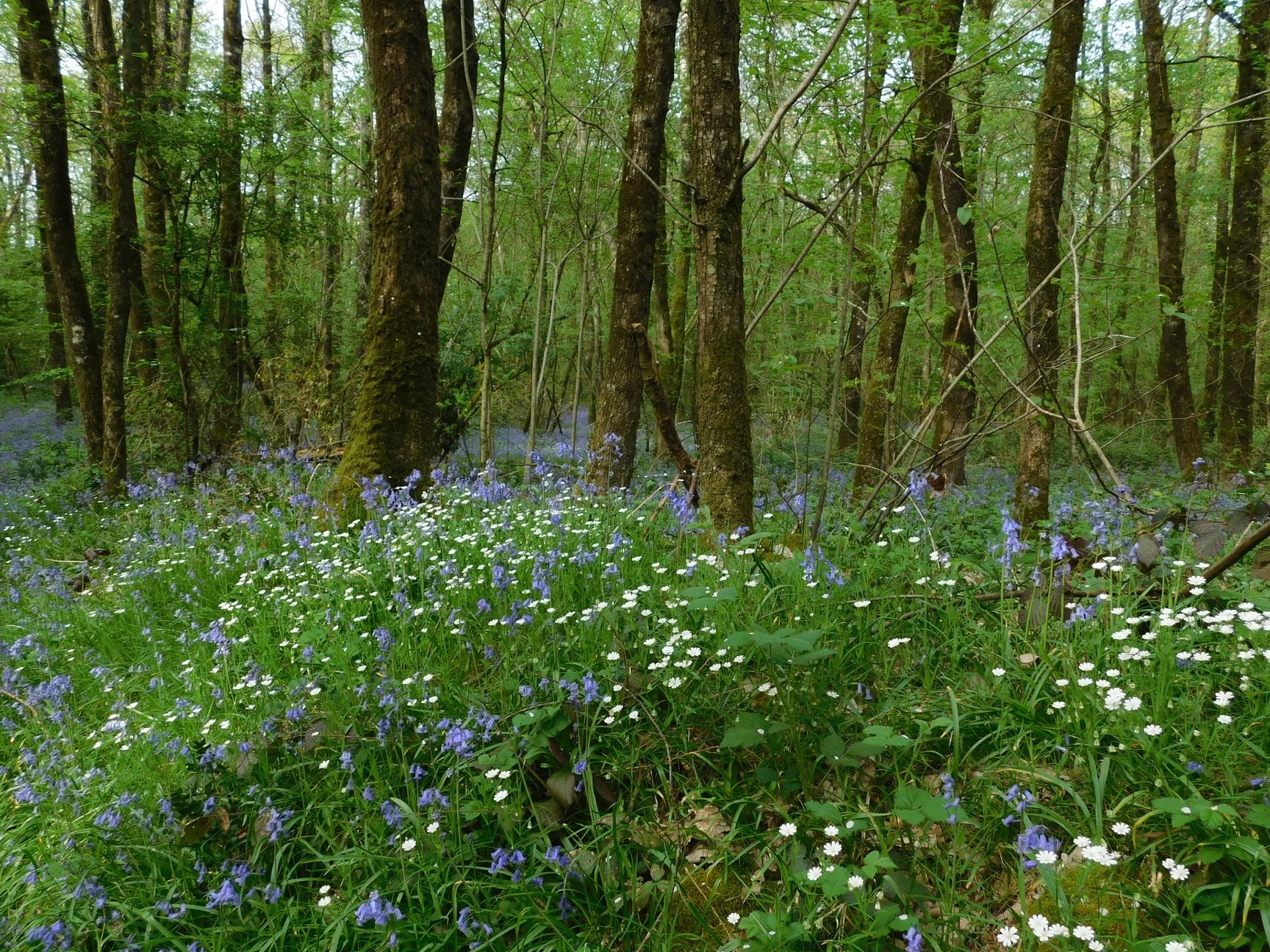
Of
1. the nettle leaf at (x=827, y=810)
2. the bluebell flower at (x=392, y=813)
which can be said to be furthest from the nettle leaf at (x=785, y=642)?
the bluebell flower at (x=392, y=813)

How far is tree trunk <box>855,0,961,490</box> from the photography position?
7770 mm

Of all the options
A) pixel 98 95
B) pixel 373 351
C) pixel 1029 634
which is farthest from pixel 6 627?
pixel 98 95

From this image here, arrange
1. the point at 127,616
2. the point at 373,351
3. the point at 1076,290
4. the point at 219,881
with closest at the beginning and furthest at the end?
1. the point at 219,881
2. the point at 1076,290
3. the point at 127,616
4. the point at 373,351

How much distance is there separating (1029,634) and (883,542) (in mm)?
1106

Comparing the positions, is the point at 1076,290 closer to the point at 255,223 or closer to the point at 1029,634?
the point at 1029,634

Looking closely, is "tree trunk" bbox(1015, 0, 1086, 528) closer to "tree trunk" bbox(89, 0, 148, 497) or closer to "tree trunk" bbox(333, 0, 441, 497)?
"tree trunk" bbox(333, 0, 441, 497)

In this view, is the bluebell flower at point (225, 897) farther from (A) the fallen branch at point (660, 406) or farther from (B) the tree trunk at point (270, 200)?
(B) the tree trunk at point (270, 200)

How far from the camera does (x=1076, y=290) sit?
10.9 feet

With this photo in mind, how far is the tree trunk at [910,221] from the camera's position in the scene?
777cm

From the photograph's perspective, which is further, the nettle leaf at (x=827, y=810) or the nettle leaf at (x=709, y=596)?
the nettle leaf at (x=709, y=596)

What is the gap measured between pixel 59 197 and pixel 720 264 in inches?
335

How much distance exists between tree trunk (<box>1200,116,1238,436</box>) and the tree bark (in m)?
0.27

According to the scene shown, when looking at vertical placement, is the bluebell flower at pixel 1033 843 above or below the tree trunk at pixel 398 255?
below

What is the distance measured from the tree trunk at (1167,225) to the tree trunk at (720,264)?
8652 mm
